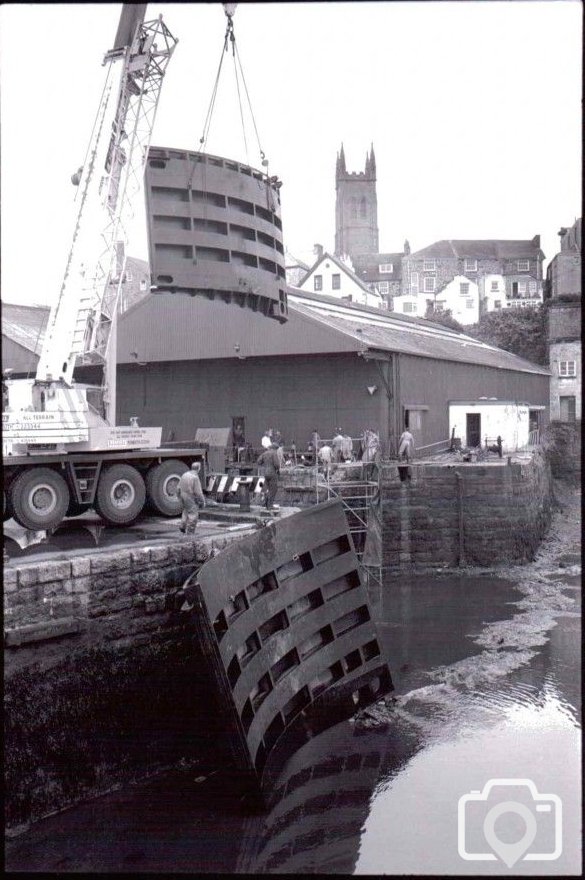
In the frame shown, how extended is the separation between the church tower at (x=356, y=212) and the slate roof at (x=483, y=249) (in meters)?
41.9

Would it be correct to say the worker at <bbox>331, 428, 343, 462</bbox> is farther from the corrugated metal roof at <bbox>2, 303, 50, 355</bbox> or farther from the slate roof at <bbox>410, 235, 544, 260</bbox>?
the slate roof at <bbox>410, 235, 544, 260</bbox>

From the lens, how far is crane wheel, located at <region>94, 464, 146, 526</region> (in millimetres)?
11641

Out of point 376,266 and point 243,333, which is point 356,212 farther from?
point 243,333

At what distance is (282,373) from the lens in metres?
27.2

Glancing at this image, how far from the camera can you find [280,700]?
912 cm

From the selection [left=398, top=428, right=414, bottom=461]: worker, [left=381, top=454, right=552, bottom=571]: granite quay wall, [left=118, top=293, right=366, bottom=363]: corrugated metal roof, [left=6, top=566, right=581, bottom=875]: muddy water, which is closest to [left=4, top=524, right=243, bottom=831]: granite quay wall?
[left=6, top=566, right=581, bottom=875]: muddy water

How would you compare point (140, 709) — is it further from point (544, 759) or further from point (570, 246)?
point (570, 246)

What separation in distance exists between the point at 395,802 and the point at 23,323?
106ft

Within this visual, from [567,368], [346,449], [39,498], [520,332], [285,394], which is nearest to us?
[39,498]

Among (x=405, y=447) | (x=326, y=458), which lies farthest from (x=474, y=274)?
(x=326, y=458)

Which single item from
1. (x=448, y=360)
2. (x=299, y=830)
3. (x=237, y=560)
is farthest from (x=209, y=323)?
(x=299, y=830)

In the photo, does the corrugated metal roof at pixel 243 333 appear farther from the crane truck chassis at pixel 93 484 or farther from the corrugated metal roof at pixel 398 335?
the crane truck chassis at pixel 93 484

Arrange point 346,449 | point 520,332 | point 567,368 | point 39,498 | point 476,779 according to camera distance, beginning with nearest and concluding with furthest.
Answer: point 476,779 → point 39,498 → point 346,449 → point 567,368 → point 520,332

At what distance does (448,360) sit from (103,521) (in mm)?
20797
